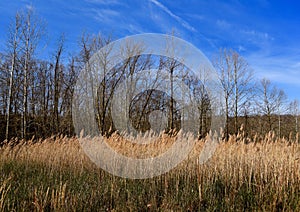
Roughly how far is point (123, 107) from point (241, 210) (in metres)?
9.88

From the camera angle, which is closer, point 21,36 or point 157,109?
point 157,109

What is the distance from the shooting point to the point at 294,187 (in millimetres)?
3082

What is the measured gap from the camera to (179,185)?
3666 millimetres

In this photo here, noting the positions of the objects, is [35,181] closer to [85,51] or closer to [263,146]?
[263,146]

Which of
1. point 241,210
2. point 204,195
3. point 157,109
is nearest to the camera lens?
point 241,210

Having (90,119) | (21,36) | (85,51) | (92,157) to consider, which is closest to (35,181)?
(92,157)

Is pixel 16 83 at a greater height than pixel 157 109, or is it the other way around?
pixel 16 83

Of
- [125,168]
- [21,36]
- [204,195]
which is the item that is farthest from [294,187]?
[21,36]

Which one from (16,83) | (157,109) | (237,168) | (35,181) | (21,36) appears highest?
(21,36)

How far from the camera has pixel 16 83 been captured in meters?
17.8

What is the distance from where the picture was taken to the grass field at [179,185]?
266 cm

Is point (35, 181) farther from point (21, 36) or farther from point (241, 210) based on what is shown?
point (21, 36)

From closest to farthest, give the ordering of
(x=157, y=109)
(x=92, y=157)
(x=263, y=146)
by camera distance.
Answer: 1. (x=263, y=146)
2. (x=92, y=157)
3. (x=157, y=109)

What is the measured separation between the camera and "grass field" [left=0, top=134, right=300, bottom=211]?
266 cm
